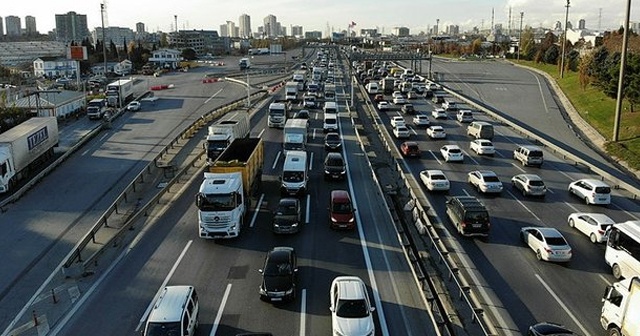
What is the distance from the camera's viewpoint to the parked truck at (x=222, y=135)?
35750mm

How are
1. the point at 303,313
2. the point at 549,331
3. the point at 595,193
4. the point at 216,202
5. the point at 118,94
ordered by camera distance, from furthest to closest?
1. the point at 118,94
2. the point at 595,193
3. the point at 216,202
4. the point at 303,313
5. the point at 549,331

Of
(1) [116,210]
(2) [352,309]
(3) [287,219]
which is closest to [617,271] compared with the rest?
(2) [352,309]

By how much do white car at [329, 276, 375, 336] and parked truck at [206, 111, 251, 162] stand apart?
2063 centimetres

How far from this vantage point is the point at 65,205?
30656mm

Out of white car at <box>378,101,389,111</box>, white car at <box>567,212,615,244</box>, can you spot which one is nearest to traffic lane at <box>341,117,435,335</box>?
white car at <box>567,212,615,244</box>

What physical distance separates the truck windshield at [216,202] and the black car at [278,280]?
4.81 metres

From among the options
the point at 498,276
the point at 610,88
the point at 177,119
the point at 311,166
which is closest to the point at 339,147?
the point at 311,166

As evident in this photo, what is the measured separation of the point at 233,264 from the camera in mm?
21344

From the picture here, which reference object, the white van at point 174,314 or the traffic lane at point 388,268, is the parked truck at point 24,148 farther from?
the white van at point 174,314

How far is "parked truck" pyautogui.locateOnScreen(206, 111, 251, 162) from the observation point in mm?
35750

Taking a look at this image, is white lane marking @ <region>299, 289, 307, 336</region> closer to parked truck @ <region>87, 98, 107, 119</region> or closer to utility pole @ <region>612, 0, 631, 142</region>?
utility pole @ <region>612, 0, 631, 142</region>

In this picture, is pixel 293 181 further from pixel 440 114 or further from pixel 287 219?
pixel 440 114

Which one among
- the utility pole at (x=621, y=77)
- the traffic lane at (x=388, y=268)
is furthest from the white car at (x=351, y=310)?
the utility pole at (x=621, y=77)

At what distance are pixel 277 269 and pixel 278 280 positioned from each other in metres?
0.53
